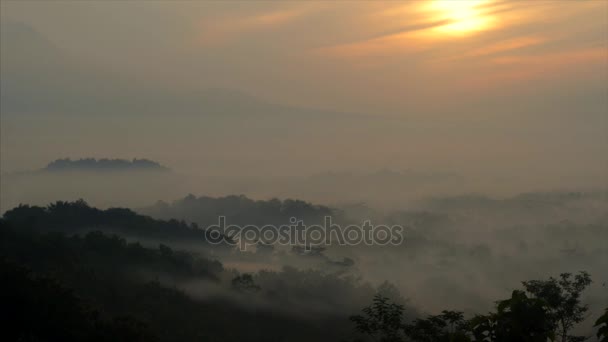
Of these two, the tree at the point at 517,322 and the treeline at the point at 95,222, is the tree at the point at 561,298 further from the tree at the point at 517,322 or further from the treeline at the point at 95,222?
the treeline at the point at 95,222

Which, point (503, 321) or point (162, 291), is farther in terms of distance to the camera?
point (162, 291)

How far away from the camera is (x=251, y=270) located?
126812 millimetres

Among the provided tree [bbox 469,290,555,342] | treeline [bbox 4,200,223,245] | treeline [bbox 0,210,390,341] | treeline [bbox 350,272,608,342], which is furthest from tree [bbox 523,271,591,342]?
treeline [bbox 4,200,223,245]

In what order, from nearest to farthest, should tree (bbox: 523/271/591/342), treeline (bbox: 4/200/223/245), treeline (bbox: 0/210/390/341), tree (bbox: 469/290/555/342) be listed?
tree (bbox: 469/290/555/342) → tree (bbox: 523/271/591/342) → treeline (bbox: 0/210/390/341) → treeline (bbox: 4/200/223/245)

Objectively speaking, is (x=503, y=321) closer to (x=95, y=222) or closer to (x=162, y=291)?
(x=162, y=291)

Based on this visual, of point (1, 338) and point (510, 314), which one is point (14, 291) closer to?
point (1, 338)

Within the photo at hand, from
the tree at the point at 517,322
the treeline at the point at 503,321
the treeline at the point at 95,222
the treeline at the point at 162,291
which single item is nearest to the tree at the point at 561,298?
the treeline at the point at 503,321

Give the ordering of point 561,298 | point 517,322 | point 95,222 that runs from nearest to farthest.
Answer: point 517,322
point 561,298
point 95,222

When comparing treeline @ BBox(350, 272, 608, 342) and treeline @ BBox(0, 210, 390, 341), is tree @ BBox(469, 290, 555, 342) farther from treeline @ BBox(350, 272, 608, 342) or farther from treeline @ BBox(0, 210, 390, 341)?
treeline @ BBox(0, 210, 390, 341)

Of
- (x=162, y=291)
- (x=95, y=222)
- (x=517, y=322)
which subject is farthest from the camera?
(x=95, y=222)

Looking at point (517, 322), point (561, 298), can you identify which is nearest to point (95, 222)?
point (561, 298)

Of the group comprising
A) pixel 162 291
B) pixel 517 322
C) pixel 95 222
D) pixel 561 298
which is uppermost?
pixel 95 222

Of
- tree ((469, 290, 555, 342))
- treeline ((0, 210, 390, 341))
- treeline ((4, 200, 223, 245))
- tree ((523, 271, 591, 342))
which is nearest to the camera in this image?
tree ((469, 290, 555, 342))

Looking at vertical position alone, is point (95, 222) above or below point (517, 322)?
above
